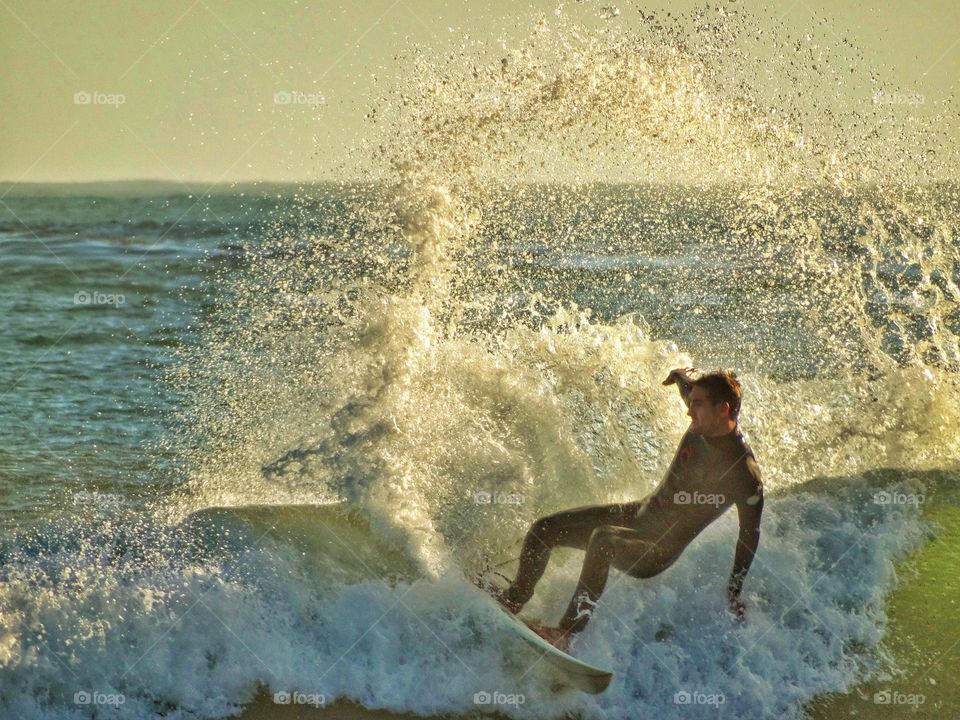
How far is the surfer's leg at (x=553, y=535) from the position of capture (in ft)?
20.1

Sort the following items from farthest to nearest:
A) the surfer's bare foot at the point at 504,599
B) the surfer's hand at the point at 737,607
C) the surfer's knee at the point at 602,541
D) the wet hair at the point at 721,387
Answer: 1. the surfer's hand at the point at 737,607
2. the surfer's bare foot at the point at 504,599
3. the surfer's knee at the point at 602,541
4. the wet hair at the point at 721,387

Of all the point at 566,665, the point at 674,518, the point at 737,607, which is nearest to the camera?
the point at 566,665

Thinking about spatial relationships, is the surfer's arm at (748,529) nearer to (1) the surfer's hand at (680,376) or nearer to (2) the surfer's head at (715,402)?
A: (2) the surfer's head at (715,402)

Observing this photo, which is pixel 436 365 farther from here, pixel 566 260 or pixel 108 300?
pixel 566 260

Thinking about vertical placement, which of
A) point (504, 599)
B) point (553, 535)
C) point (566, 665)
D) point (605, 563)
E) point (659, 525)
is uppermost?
point (659, 525)

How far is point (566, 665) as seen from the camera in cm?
567

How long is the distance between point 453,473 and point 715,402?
2.09 metres

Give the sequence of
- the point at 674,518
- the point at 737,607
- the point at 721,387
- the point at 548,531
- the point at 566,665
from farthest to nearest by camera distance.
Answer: the point at 737,607 < the point at 548,531 < the point at 674,518 < the point at 721,387 < the point at 566,665

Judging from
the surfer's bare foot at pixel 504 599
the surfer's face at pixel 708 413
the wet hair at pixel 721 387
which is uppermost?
the wet hair at pixel 721 387

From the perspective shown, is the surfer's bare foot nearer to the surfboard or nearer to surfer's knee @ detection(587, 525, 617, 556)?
the surfboard

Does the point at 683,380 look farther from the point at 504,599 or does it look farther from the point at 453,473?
the point at 453,473

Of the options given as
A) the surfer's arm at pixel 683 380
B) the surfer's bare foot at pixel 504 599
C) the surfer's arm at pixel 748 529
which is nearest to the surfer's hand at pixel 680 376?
the surfer's arm at pixel 683 380

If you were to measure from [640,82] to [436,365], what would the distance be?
317cm

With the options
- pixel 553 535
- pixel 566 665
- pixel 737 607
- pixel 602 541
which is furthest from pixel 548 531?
pixel 737 607
